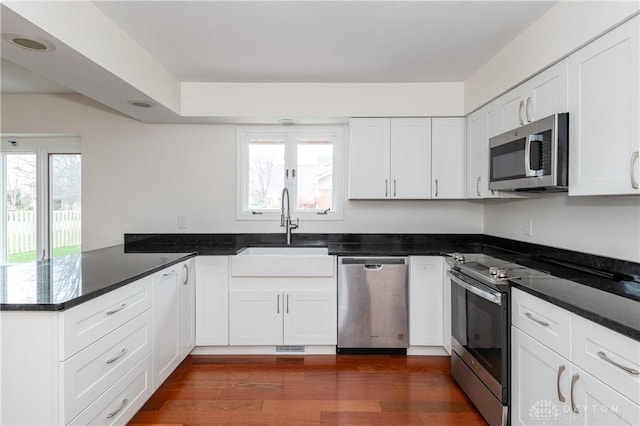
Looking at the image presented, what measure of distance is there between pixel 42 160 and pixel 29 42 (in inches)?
87.8

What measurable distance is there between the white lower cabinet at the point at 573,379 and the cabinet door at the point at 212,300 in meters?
2.08

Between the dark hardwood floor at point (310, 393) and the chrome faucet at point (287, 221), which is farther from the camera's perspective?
the chrome faucet at point (287, 221)

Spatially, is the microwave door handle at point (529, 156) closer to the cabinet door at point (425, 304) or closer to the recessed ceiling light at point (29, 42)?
the cabinet door at point (425, 304)

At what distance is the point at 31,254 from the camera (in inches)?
133

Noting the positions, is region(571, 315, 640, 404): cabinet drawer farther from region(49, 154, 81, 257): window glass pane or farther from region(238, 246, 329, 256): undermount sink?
region(49, 154, 81, 257): window glass pane

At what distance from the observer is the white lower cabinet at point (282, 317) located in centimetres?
278

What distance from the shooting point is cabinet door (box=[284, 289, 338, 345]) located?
9.13 feet

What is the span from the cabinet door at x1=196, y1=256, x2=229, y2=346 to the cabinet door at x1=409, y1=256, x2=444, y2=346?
155 cm

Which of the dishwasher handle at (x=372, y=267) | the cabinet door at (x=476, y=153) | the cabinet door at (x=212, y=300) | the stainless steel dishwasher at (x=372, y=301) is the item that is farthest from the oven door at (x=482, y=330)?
the cabinet door at (x=212, y=300)

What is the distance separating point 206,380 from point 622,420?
7.68 ft

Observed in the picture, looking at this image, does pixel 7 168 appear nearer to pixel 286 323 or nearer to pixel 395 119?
pixel 286 323

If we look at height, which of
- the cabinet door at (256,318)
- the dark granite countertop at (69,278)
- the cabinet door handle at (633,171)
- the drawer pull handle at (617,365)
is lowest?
the cabinet door at (256,318)

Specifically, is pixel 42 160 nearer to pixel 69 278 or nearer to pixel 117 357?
pixel 69 278

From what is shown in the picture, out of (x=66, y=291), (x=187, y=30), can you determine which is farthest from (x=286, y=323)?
(x=187, y=30)
